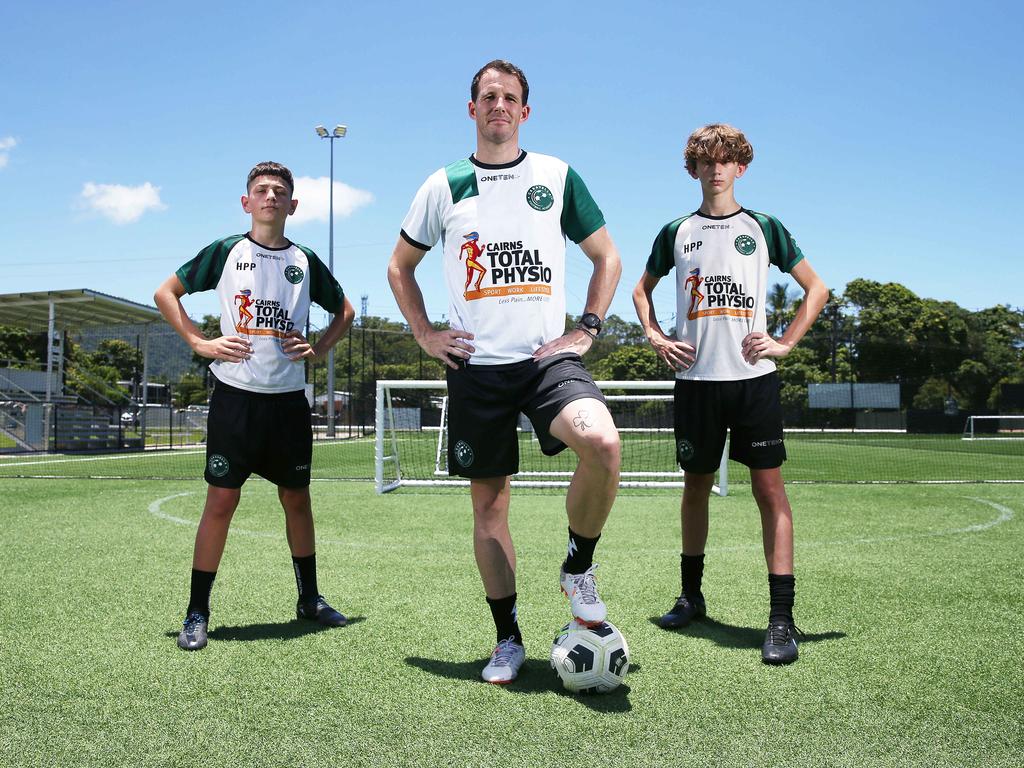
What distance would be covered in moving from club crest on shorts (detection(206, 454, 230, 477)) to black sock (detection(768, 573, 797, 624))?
8.59ft

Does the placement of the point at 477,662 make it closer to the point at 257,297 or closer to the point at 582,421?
the point at 582,421

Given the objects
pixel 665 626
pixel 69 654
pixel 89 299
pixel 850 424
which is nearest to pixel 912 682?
pixel 665 626

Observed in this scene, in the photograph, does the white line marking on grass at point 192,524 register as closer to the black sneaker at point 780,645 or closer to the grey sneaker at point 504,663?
the grey sneaker at point 504,663

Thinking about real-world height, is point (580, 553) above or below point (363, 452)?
above

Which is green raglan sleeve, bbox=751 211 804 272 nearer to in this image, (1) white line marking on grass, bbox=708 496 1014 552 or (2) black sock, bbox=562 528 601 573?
(2) black sock, bbox=562 528 601 573

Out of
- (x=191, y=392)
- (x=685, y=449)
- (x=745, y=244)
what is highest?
(x=745, y=244)

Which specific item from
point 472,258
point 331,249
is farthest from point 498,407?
point 331,249

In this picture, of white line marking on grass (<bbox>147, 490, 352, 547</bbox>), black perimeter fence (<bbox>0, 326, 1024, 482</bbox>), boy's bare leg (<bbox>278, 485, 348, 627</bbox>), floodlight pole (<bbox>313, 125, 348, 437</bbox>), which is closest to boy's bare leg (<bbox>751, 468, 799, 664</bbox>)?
boy's bare leg (<bbox>278, 485, 348, 627</bbox>)

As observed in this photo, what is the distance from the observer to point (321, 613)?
409 centimetres

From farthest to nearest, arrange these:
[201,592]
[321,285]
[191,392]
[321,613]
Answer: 1. [191,392]
2. [321,285]
3. [321,613]
4. [201,592]

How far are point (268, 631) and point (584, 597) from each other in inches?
69.1

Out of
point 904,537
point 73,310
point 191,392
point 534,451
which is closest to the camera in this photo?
point 904,537

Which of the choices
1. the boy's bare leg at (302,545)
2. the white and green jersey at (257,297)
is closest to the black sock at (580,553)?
the boy's bare leg at (302,545)

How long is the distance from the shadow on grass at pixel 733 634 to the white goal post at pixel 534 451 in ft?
4.70
